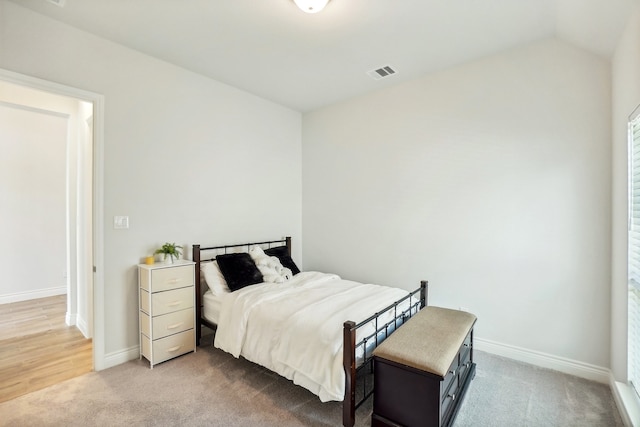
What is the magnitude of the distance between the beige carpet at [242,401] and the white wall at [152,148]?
0.55 metres

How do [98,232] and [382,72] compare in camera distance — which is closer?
[98,232]

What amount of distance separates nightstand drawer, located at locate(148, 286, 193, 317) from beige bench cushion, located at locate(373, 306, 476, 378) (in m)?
2.03

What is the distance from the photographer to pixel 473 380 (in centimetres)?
254

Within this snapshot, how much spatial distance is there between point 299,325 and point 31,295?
17.5 feet

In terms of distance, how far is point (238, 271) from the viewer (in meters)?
3.22

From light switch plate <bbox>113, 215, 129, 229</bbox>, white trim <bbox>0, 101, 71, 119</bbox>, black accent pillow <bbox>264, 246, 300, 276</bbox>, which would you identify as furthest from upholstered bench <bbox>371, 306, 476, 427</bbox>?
white trim <bbox>0, 101, 71, 119</bbox>

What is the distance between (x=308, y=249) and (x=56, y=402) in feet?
10.4

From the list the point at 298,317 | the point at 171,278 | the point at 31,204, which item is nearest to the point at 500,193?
the point at 298,317

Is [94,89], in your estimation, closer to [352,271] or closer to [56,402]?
[56,402]

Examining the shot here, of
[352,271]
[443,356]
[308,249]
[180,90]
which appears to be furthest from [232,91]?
[443,356]

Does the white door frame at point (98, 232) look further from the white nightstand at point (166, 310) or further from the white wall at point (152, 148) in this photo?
the white nightstand at point (166, 310)

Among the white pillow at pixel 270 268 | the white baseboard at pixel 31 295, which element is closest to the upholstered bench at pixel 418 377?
the white pillow at pixel 270 268

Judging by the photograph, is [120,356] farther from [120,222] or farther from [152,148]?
[152,148]

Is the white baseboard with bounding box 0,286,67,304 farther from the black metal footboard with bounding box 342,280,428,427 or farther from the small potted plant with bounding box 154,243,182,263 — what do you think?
the black metal footboard with bounding box 342,280,428,427
